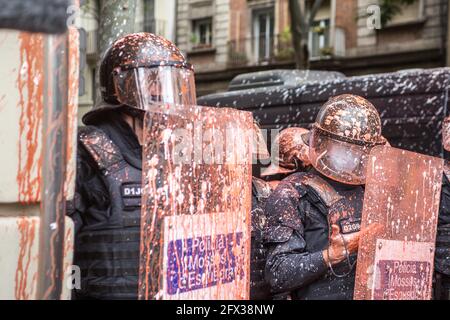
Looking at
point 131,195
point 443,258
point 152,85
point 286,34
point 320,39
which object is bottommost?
point 443,258

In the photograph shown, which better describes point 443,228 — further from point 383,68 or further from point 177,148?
point 383,68

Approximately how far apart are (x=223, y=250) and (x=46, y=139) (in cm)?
72

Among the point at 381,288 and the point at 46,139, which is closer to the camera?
the point at 46,139

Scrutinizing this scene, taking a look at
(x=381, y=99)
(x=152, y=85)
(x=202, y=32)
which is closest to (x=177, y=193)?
(x=152, y=85)

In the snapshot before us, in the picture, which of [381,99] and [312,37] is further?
[312,37]

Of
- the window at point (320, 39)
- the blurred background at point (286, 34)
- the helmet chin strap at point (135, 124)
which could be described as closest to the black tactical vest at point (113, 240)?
the helmet chin strap at point (135, 124)

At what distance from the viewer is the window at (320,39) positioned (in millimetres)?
17688

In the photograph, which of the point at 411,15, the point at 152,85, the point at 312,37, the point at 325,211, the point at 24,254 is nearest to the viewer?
the point at 24,254

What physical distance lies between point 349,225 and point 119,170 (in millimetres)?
902

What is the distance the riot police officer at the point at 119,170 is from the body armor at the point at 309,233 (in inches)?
21.7

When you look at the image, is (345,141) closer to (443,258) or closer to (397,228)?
(397,228)

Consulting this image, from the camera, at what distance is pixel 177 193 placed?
2.07m

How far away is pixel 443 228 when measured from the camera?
12.0ft
